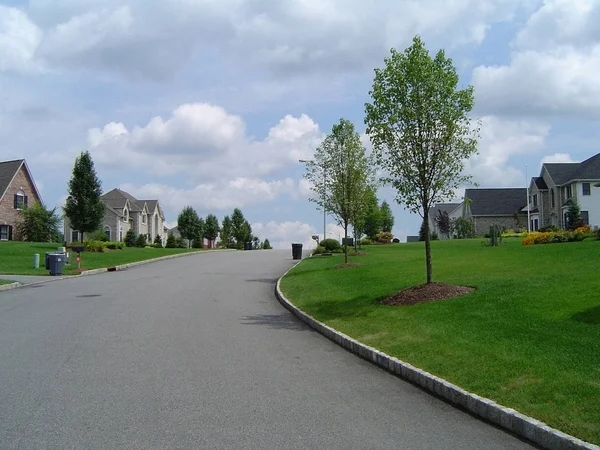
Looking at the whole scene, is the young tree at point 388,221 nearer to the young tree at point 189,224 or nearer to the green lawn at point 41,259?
the young tree at point 189,224

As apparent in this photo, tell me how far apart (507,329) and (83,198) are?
4780cm

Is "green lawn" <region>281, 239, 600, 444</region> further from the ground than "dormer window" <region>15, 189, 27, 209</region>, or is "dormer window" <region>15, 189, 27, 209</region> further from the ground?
"dormer window" <region>15, 189, 27, 209</region>

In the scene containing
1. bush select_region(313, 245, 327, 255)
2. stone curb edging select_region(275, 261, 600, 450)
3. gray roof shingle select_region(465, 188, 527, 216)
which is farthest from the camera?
gray roof shingle select_region(465, 188, 527, 216)

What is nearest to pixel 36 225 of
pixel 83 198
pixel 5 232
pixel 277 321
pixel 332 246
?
pixel 5 232

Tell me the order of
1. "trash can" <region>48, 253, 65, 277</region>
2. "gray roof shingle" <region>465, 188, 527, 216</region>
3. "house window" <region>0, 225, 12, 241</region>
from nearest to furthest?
"trash can" <region>48, 253, 65, 277</region>
"house window" <region>0, 225, 12, 241</region>
"gray roof shingle" <region>465, 188, 527, 216</region>

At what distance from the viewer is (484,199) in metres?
77.4

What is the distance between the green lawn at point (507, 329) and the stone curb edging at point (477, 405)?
6.8 inches

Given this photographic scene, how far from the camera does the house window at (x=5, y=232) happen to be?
56.7 m

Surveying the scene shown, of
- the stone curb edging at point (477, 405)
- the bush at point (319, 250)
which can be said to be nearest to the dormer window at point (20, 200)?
the bush at point (319, 250)

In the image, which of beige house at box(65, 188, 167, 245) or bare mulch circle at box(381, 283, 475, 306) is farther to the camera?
beige house at box(65, 188, 167, 245)

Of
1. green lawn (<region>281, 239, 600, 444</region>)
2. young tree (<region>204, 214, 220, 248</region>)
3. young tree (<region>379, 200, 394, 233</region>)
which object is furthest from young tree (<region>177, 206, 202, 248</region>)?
green lawn (<region>281, 239, 600, 444</region>)

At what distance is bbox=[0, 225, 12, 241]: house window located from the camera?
56688 mm

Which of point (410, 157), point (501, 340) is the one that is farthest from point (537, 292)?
point (410, 157)

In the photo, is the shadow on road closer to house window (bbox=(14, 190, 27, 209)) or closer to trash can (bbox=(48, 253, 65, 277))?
trash can (bbox=(48, 253, 65, 277))
